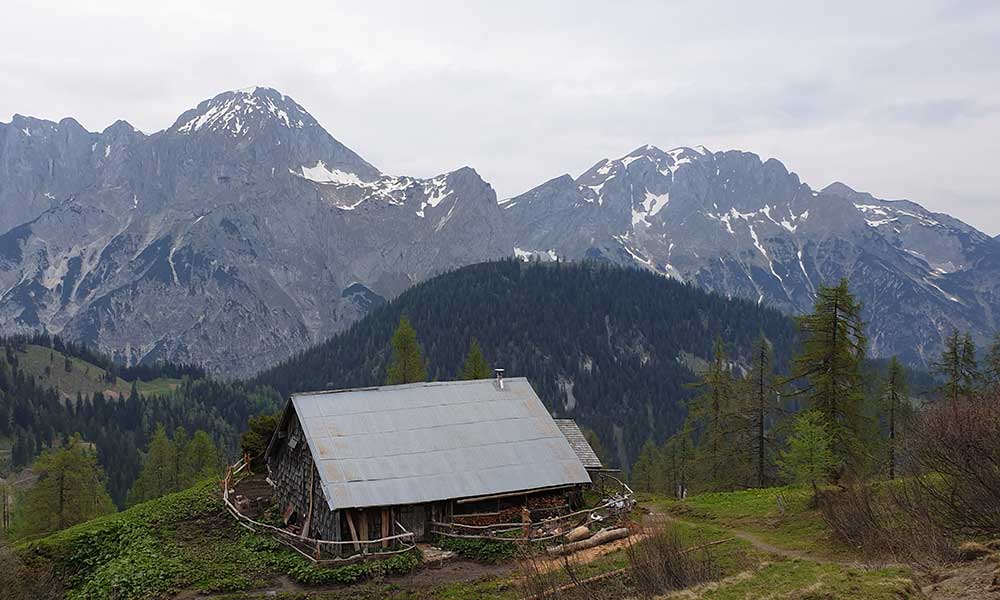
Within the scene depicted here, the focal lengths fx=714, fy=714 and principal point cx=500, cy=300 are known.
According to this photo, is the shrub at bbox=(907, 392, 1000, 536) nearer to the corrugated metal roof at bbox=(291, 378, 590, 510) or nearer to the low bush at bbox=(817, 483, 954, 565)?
the low bush at bbox=(817, 483, 954, 565)

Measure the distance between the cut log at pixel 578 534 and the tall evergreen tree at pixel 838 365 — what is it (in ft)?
55.8

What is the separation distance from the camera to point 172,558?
102 ft

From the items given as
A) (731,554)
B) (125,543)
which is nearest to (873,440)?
(731,554)

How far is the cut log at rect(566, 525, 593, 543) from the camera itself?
31562 mm

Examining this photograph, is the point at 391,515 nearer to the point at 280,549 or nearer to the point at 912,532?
the point at 280,549

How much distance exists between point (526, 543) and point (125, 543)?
62.4ft

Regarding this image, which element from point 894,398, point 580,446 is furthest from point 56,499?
point 894,398

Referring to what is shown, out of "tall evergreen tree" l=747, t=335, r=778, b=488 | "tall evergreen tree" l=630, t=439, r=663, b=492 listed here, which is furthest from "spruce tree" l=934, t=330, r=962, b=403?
"tall evergreen tree" l=630, t=439, r=663, b=492

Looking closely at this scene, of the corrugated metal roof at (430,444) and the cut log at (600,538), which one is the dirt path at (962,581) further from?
the corrugated metal roof at (430,444)

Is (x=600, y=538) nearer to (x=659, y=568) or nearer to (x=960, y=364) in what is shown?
(x=659, y=568)

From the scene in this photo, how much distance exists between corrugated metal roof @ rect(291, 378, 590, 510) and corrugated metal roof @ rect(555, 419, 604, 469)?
1598 mm

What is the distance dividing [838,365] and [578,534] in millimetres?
19914

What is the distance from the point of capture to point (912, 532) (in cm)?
2072

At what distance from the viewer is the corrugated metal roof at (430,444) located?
109 feet
